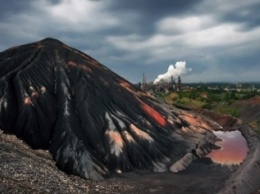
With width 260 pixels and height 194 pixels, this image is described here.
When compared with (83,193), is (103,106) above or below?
above

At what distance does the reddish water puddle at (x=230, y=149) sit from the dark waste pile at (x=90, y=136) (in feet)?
4.62

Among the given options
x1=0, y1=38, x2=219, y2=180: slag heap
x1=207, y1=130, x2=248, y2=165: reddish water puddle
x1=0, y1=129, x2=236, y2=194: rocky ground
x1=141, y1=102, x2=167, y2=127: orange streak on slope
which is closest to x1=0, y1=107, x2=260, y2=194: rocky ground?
x1=0, y1=129, x2=236, y2=194: rocky ground

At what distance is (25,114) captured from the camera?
1455 inches

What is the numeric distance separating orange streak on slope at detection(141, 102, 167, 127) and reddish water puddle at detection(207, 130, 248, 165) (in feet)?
21.8

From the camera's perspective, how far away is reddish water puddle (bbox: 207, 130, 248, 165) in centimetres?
4186

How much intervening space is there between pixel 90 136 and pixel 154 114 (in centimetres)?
1366

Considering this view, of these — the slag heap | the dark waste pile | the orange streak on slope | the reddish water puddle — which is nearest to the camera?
the dark waste pile

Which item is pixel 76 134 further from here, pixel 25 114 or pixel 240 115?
pixel 240 115

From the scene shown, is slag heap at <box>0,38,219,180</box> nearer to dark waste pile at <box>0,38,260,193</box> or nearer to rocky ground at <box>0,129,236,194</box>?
dark waste pile at <box>0,38,260,193</box>

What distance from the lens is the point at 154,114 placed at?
155 feet

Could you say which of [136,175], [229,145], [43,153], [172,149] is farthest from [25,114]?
[229,145]

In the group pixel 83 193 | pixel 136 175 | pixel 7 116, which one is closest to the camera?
pixel 83 193

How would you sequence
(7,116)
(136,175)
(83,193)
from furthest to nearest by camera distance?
(7,116) < (136,175) < (83,193)

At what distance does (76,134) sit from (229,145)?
2508 cm
